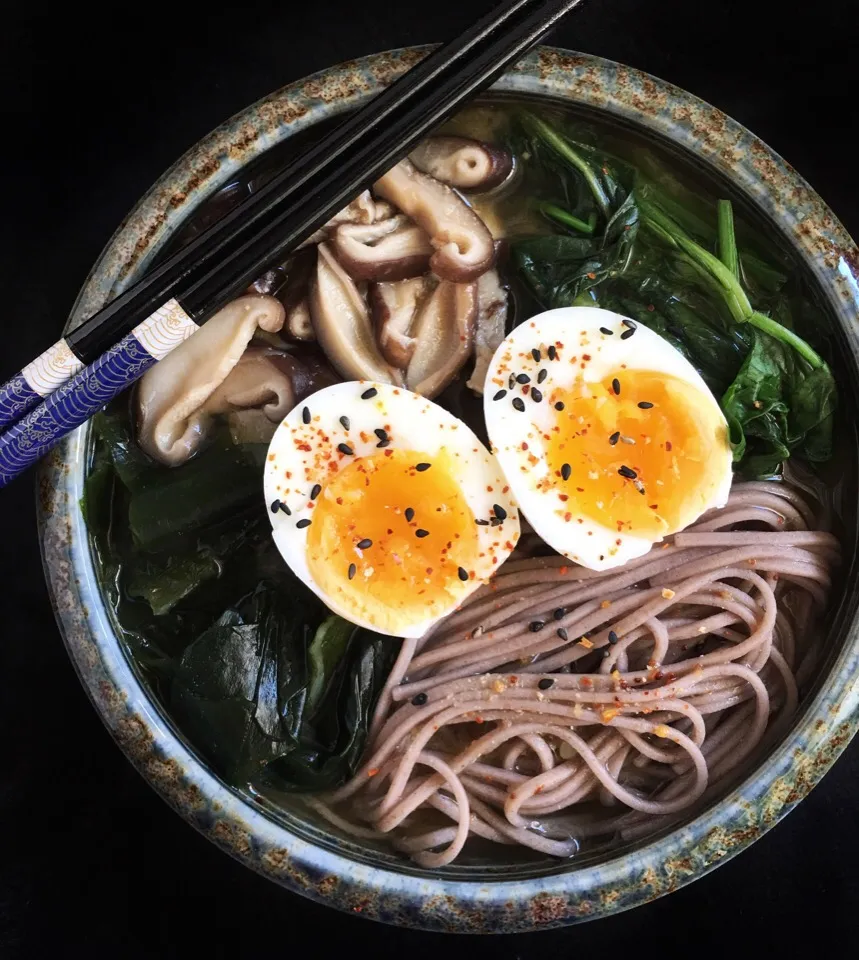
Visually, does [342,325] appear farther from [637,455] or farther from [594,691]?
[594,691]

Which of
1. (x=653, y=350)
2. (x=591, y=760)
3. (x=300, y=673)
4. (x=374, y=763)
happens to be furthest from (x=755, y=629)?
(x=300, y=673)

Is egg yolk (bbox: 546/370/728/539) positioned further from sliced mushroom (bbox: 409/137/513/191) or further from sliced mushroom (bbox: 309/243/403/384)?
sliced mushroom (bbox: 409/137/513/191)

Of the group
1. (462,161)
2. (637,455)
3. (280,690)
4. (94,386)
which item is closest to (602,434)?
(637,455)

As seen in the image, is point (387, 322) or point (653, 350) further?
point (387, 322)

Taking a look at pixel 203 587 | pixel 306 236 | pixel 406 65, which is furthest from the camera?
pixel 203 587

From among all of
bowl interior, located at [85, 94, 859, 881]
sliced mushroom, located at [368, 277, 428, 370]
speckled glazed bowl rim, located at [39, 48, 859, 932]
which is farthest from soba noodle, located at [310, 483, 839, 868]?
sliced mushroom, located at [368, 277, 428, 370]

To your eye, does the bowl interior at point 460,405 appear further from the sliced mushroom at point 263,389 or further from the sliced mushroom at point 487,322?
the sliced mushroom at point 263,389

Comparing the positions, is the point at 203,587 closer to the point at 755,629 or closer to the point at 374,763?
the point at 374,763
